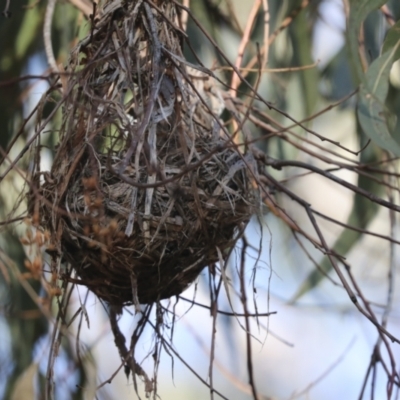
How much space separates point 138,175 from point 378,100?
358 mm

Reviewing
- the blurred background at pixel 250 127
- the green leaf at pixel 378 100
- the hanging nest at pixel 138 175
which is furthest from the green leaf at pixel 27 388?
the green leaf at pixel 378 100

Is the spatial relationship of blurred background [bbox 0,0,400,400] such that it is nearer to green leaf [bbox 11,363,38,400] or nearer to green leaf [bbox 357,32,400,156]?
green leaf [bbox 11,363,38,400]

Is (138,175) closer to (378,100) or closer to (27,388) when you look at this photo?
(378,100)

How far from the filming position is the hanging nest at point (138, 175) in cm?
88

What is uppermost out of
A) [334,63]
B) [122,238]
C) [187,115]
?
[334,63]

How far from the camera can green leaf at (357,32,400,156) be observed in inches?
39.1

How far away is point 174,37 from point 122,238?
0.30 m

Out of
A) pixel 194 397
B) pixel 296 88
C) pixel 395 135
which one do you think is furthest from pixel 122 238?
pixel 194 397

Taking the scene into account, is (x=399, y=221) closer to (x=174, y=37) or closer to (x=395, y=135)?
(x=395, y=135)

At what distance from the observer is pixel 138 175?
88 cm

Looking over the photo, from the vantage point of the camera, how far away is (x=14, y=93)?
1.76 m

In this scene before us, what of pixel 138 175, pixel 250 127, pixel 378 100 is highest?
pixel 250 127

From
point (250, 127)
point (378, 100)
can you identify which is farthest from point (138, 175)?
point (250, 127)

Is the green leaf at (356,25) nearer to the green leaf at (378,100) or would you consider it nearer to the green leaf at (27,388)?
the green leaf at (378,100)
